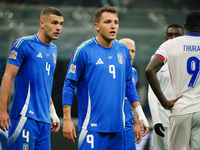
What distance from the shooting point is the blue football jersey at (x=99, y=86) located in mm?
4766

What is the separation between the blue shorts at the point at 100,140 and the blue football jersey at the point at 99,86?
6 centimetres

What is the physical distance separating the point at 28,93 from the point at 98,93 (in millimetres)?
1103

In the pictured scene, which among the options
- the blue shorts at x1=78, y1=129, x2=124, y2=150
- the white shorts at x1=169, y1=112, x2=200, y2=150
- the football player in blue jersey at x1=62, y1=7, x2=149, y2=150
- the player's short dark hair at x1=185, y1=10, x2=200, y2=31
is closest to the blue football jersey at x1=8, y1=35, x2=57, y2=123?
the football player in blue jersey at x1=62, y1=7, x2=149, y2=150

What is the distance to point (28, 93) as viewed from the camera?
539 centimetres

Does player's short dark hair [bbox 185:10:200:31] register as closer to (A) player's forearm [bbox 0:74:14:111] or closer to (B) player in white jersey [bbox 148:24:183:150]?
(B) player in white jersey [bbox 148:24:183:150]

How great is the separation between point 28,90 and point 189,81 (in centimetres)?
208

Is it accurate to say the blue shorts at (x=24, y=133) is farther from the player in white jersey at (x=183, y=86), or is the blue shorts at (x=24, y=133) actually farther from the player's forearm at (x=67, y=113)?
the player in white jersey at (x=183, y=86)

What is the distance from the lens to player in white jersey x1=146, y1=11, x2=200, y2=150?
15.7ft

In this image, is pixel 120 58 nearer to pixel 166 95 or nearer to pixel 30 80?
pixel 30 80

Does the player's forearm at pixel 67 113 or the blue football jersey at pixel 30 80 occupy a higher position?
the blue football jersey at pixel 30 80

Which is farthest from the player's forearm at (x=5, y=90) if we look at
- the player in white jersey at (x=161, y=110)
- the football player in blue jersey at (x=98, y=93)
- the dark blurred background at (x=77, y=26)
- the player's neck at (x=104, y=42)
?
the dark blurred background at (x=77, y=26)

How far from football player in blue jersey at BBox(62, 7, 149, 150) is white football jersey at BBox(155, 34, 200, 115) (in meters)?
0.51

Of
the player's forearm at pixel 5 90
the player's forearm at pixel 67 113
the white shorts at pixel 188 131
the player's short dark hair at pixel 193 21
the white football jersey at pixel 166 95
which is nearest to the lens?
the player's forearm at pixel 67 113

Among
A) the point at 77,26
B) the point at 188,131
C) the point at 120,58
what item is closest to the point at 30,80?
the point at 120,58
